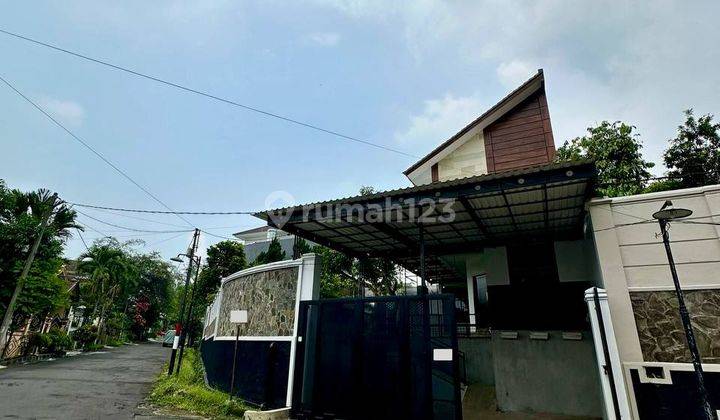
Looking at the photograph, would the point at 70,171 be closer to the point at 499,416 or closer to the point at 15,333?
the point at 15,333

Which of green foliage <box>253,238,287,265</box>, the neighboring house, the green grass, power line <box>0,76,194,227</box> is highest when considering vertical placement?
the neighboring house

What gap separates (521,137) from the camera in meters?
11.9

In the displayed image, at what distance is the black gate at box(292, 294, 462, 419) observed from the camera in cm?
521

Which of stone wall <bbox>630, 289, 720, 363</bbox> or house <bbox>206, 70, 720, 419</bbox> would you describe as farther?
house <bbox>206, 70, 720, 419</bbox>

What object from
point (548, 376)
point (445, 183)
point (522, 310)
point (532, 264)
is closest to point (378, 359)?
point (445, 183)

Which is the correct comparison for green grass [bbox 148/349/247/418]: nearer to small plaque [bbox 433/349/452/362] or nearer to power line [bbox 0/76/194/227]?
small plaque [bbox 433/349/452/362]

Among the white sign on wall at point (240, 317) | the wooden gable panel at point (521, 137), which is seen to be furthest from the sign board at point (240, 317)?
the wooden gable panel at point (521, 137)

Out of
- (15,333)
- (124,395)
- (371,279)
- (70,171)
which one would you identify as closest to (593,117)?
(371,279)

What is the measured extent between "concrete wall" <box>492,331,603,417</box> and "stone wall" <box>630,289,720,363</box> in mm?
2865

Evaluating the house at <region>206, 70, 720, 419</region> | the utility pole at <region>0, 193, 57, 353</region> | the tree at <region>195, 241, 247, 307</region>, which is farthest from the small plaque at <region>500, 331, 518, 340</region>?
the utility pole at <region>0, 193, 57, 353</region>

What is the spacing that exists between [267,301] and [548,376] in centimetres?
658

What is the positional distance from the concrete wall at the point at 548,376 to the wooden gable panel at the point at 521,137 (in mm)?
5753

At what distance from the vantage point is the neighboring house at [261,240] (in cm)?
2961

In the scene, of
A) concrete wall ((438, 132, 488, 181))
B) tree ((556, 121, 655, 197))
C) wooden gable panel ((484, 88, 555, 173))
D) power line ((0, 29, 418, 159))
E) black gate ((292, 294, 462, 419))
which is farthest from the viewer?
tree ((556, 121, 655, 197))
